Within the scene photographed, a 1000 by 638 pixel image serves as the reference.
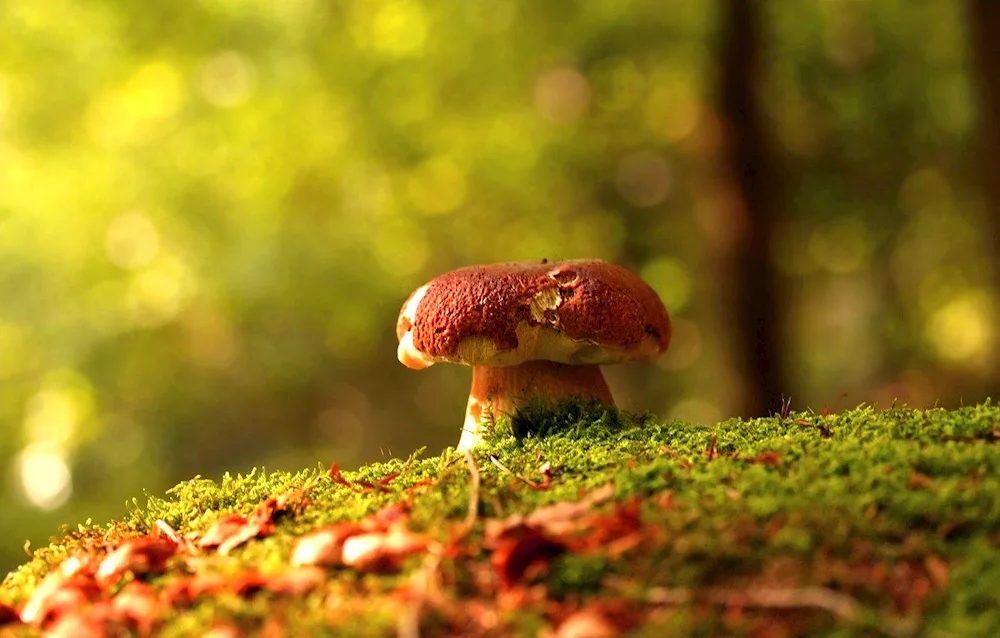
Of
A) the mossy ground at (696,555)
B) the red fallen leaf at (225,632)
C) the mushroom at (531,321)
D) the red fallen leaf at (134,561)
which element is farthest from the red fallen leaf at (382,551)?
the mushroom at (531,321)

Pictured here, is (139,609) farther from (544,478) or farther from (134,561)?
(544,478)

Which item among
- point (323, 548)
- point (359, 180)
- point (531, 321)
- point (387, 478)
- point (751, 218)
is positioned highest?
point (359, 180)

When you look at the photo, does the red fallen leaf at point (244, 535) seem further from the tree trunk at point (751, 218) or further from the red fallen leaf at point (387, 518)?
the tree trunk at point (751, 218)

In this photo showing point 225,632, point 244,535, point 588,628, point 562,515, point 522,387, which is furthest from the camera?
point 522,387

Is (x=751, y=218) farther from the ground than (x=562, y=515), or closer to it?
farther from the ground

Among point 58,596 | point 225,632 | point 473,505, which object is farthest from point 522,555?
point 58,596

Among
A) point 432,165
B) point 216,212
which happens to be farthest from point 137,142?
point 432,165
